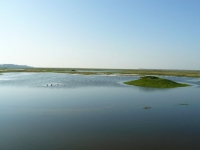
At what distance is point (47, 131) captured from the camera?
55.9 feet

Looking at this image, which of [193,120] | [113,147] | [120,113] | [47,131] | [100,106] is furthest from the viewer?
[100,106]

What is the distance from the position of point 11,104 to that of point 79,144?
17.1m

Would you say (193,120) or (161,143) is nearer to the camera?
(161,143)

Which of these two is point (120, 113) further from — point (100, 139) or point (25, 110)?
point (25, 110)

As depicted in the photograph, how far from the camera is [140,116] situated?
22.3 meters

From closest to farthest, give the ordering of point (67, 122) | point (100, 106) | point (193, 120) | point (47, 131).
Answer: point (47, 131) → point (67, 122) → point (193, 120) → point (100, 106)

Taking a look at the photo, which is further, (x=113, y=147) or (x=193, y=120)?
(x=193, y=120)

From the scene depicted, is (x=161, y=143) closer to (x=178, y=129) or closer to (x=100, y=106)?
(x=178, y=129)

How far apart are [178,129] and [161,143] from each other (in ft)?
13.5

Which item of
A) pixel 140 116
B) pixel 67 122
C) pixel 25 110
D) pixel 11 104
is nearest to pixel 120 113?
pixel 140 116

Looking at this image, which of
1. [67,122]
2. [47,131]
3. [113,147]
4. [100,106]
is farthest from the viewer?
[100,106]

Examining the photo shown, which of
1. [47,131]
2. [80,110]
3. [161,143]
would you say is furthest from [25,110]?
[161,143]

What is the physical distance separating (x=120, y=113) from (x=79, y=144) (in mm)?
9735

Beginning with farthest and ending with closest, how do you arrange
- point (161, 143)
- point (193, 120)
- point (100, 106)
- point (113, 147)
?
point (100, 106)
point (193, 120)
point (161, 143)
point (113, 147)
